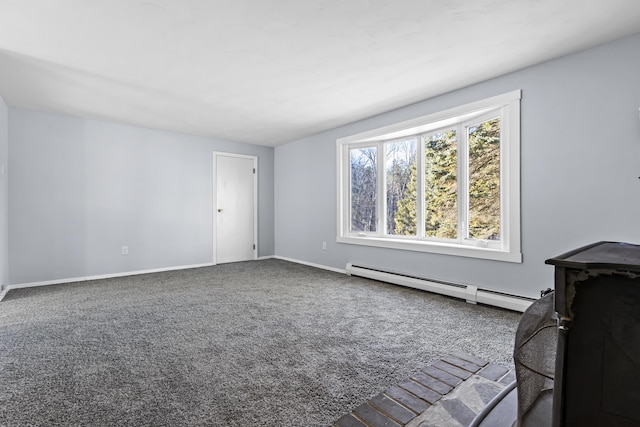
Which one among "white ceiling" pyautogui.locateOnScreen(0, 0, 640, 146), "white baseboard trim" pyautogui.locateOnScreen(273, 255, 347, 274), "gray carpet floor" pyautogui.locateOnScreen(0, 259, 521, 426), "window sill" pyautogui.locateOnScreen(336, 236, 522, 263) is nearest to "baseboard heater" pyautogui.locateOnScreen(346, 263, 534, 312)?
"gray carpet floor" pyautogui.locateOnScreen(0, 259, 521, 426)

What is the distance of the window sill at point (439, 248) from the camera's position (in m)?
2.98

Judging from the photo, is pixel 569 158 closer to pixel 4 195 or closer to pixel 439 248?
pixel 439 248

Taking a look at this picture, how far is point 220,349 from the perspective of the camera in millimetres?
2150

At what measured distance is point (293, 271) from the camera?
492 cm

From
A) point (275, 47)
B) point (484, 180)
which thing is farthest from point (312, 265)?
→ point (275, 47)

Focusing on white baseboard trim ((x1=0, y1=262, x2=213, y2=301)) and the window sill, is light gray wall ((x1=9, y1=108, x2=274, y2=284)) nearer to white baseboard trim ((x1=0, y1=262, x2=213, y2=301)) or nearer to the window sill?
white baseboard trim ((x1=0, y1=262, x2=213, y2=301))

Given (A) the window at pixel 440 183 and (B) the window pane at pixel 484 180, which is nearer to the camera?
(A) the window at pixel 440 183

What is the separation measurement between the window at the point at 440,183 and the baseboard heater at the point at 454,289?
35 cm

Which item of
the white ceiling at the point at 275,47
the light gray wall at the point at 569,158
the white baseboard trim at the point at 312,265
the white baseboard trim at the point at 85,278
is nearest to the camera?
the white ceiling at the point at 275,47

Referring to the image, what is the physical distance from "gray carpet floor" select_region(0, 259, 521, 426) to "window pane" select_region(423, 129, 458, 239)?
870 mm

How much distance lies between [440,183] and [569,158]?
1353mm

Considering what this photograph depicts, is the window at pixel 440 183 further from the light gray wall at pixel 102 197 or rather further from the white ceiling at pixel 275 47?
the light gray wall at pixel 102 197

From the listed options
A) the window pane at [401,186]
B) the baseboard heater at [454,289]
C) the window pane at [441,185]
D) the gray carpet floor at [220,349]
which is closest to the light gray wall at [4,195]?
the gray carpet floor at [220,349]

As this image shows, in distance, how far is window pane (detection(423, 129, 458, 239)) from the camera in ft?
12.0
